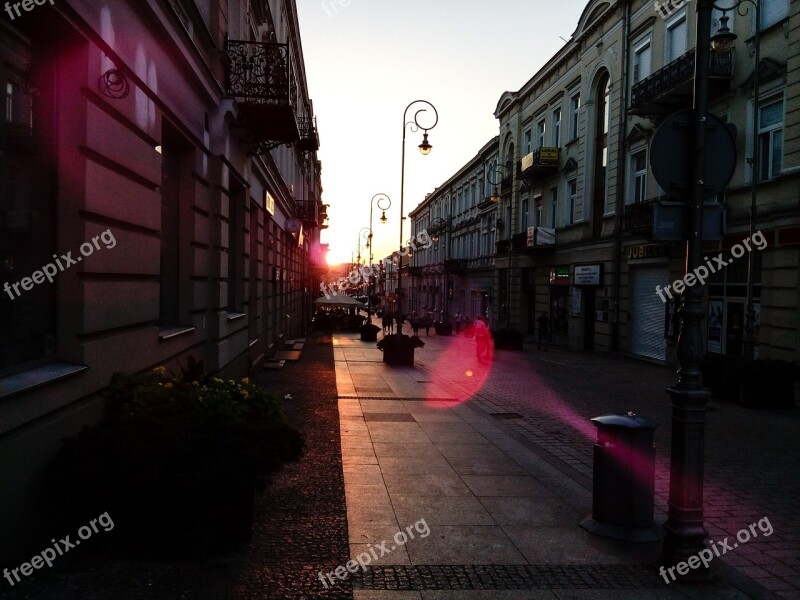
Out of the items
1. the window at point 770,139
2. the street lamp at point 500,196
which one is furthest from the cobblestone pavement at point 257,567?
the street lamp at point 500,196

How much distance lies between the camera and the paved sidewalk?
430cm

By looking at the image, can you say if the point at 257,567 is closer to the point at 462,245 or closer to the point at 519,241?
the point at 519,241

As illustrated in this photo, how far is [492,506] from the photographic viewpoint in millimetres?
5863

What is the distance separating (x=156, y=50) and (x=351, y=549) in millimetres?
5532

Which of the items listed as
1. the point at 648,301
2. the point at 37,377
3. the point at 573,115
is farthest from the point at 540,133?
the point at 37,377

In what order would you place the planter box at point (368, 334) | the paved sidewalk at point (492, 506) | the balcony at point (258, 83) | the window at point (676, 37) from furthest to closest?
1. the planter box at point (368, 334)
2. the window at point (676, 37)
3. the balcony at point (258, 83)
4. the paved sidewalk at point (492, 506)

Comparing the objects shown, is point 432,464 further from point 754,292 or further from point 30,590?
point 754,292

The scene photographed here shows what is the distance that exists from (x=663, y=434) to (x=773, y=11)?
41.0 feet

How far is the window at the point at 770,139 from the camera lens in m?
15.7

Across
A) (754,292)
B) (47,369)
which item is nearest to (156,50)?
(47,369)

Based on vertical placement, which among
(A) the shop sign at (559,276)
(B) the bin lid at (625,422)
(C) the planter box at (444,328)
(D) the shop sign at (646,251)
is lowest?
(C) the planter box at (444,328)

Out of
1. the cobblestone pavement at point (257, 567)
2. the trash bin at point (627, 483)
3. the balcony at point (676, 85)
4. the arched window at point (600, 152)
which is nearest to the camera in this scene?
the cobblestone pavement at point (257, 567)

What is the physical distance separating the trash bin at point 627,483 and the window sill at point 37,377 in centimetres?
436

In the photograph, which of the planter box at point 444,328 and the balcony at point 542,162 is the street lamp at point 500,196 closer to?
the balcony at point 542,162
